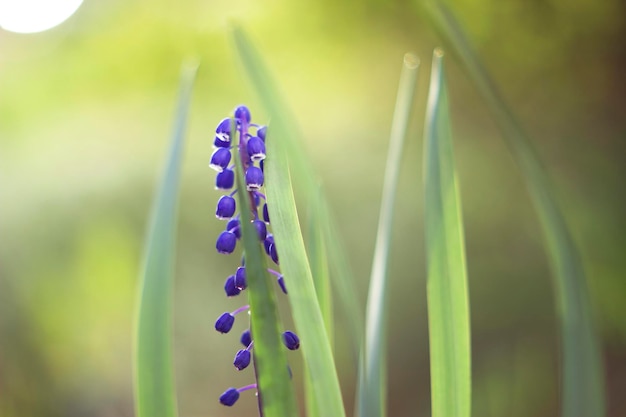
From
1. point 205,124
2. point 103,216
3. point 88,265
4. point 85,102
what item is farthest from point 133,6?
point 88,265

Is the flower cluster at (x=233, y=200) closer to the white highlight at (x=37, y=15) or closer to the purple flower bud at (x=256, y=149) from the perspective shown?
the purple flower bud at (x=256, y=149)

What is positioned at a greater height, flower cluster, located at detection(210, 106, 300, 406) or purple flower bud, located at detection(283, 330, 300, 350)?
flower cluster, located at detection(210, 106, 300, 406)

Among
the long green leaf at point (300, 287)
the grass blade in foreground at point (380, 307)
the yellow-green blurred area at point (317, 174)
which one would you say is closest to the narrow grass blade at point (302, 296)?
the long green leaf at point (300, 287)

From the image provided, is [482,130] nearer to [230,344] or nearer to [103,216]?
[230,344]

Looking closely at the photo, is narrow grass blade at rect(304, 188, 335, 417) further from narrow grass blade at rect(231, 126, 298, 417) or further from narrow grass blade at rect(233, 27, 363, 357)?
narrow grass blade at rect(231, 126, 298, 417)

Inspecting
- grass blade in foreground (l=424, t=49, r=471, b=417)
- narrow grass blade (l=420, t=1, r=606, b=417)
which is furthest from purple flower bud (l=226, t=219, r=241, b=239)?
narrow grass blade (l=420, t=1, r=606, b=417)
